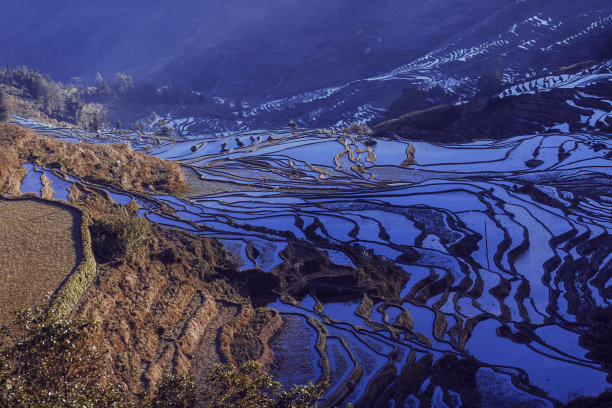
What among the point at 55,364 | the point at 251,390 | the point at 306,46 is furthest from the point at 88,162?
the point at 306,46

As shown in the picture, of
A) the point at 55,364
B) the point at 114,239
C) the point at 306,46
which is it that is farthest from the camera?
the point at 306,46

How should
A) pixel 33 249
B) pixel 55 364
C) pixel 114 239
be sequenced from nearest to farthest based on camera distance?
pixel 55 364 < pixel 33 249 < pixel 114 239

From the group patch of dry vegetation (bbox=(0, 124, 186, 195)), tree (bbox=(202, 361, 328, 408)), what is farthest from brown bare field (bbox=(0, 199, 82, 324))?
tree (bbox=(202, 361, 328, 408))

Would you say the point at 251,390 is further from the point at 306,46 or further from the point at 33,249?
the point at 306,46

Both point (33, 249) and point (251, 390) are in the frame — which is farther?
point (33, 249)

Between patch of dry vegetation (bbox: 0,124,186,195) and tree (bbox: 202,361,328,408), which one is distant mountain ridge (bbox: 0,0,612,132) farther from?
tree (bbox: 202,361,328,408)

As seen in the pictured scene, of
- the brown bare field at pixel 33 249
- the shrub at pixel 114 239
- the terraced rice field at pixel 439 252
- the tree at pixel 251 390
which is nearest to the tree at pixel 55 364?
the tree at pixel 251 390

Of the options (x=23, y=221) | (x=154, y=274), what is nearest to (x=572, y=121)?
(x=154, y=274)

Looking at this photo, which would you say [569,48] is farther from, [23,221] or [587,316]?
[23,221]

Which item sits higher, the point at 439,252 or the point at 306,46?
the point at 306,46
